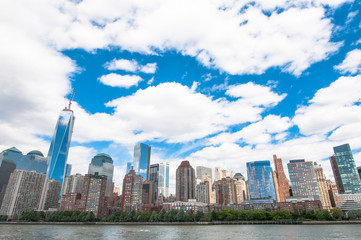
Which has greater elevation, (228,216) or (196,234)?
(228,216)

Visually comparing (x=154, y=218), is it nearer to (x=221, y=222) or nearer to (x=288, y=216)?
(x=221, y=222)

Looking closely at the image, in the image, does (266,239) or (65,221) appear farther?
(65,221)

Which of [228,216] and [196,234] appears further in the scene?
[228,216]

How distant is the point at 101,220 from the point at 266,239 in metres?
156

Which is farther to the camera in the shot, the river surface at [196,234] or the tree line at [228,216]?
the tree line at [228,216]

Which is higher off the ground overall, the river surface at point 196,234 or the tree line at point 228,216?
the tree line at point 228,216

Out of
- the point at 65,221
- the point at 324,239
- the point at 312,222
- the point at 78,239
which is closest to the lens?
the point at 324,239

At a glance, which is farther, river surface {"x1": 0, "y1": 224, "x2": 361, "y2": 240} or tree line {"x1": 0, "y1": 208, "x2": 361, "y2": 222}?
tree line {"x1": 0, "y1": 208, "x2": 361, "y2": 222}

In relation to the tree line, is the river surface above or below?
below

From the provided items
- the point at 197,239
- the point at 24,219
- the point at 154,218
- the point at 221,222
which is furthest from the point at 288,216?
the point at 24,219

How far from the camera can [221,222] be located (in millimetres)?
168875

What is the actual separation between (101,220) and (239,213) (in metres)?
109

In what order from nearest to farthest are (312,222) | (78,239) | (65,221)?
(78,239) → (312,222) → (65,221)

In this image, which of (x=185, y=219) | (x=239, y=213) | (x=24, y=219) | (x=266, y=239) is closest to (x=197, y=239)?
(x=266, y=239)
